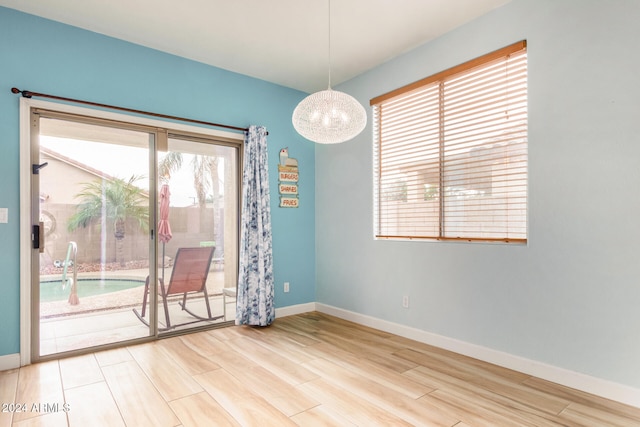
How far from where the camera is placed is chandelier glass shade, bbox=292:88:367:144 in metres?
2.38

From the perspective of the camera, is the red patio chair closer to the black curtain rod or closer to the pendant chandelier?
the black curtain rod

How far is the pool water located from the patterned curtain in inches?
41.6

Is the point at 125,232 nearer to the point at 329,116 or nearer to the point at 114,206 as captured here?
the point at 114,206

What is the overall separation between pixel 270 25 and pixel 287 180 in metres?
1.81

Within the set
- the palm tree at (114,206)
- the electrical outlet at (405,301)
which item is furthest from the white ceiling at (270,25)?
the electrical outlet at (405,301)

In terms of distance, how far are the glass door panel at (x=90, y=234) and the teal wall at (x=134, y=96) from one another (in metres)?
Result: 0.20

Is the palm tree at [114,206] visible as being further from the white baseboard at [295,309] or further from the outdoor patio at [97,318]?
the white baseboard at [295,309]

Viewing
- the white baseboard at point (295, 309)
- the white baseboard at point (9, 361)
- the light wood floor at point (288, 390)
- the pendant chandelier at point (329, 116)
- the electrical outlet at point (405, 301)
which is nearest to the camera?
the light wood floor at point (288, 390)

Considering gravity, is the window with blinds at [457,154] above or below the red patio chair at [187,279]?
above

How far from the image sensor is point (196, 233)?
368 cm

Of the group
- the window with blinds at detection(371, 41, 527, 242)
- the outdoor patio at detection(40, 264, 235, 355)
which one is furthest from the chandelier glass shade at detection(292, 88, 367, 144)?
the outdoor patio at detection(40, 264, 235, 355)

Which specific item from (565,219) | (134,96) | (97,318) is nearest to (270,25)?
(134,96)

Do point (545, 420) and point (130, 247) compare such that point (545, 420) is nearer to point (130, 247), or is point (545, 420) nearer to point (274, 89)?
point (130, 247)

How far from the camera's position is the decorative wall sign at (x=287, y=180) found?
426 cm
